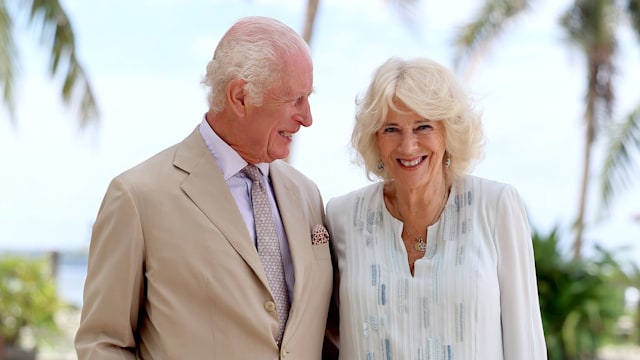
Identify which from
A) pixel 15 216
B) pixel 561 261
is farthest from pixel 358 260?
pixel 15 216

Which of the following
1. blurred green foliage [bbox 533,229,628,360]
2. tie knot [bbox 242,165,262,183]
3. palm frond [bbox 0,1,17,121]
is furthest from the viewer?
palm frond [bbox 0,1,17,121]

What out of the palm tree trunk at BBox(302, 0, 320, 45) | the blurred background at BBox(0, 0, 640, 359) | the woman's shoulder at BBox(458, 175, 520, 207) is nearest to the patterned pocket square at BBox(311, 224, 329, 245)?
the blurred background at BBox(0, 0, 640, 359)

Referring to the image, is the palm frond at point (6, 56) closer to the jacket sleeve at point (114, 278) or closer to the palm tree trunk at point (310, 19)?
the palm tree trunk at point (310, 19)

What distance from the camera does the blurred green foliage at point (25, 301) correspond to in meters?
8.85

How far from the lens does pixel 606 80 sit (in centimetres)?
1586

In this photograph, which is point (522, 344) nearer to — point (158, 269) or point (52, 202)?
point (158, 269)

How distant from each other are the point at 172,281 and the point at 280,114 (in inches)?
21.7

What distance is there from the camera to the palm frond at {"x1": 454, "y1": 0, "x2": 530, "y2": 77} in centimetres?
1520

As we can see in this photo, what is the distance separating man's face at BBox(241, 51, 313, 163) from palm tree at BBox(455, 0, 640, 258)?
12551mm

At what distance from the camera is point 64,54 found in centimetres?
845

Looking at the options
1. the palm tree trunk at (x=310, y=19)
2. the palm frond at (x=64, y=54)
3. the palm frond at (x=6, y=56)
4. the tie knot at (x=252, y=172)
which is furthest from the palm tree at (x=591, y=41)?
the tie knot at (x=252, y=172)

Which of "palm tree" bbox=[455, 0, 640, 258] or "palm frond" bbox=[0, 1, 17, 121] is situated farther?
"palm tree" bbox=[455, 0, 640, 258]

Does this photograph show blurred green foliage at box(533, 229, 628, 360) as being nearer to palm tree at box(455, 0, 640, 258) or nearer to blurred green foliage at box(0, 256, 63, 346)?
blurred green foliage at box(0, 256, 63, 346)

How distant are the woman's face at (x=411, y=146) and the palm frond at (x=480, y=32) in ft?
41.0
